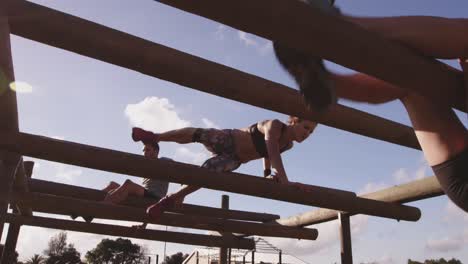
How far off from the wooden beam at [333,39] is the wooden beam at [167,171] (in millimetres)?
2564

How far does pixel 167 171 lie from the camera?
371 centimetres

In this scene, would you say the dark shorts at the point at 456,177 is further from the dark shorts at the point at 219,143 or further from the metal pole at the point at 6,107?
the dark shorts at the point at 219,143

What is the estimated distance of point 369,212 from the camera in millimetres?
5211

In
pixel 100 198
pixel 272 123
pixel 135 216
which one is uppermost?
pixel 272 123

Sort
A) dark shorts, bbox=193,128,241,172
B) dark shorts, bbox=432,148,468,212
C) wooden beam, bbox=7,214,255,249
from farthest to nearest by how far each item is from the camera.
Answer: wooden beam, bbox=7,214,255,249, dark shorts, bbox=193,128,241,172, dark shorts, bbox=432,148,468,212

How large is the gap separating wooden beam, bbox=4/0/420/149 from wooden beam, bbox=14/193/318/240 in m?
3.33

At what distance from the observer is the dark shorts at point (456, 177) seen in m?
1.66

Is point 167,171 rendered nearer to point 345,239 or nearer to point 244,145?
point 244,145

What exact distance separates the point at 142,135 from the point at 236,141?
137 cm

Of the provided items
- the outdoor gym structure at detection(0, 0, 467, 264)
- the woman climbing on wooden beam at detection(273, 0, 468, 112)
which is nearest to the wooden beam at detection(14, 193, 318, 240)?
the outdoor gym structure at detection(0, 0, 467, 264)

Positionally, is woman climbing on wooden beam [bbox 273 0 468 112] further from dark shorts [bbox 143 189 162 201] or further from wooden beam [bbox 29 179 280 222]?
dark shorts [bbox 143 189 162 201]

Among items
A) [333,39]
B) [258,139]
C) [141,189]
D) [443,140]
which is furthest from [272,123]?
[333,39]

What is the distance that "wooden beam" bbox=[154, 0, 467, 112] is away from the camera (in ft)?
3.69

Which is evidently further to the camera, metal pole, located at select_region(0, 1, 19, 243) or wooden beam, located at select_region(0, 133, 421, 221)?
wooden beam, located at select_region(0, 133, 421, 221)
